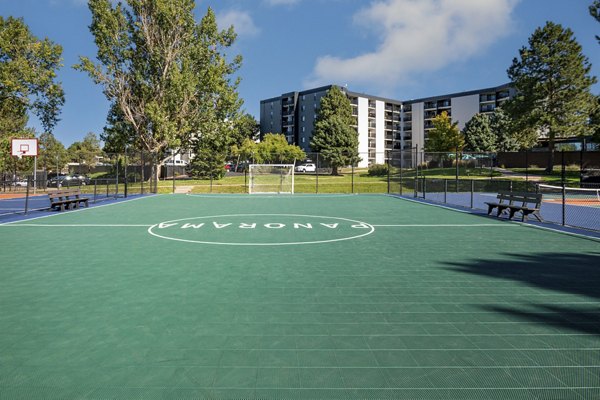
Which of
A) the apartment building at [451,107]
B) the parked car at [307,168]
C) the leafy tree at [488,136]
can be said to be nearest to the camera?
the parked car at [307,168]

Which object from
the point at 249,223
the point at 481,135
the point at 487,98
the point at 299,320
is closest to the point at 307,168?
the point at 481,135

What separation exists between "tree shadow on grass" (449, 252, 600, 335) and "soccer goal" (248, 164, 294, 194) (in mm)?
27280

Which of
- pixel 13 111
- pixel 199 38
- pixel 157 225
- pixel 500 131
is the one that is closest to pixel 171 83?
pixel 199 38

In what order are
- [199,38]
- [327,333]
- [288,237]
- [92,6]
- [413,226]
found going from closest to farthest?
[327,333] → [288,237] → [413,226] → [92,6] → [199,38]

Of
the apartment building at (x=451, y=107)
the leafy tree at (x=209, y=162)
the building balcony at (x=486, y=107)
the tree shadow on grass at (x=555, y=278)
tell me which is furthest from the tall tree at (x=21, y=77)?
the building balcony at (x=486, y=107)

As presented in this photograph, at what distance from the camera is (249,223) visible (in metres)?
14.1

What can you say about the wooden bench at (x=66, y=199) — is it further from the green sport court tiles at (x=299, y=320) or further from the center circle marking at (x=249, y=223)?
the green sport court tiles at (x=299, y=320)

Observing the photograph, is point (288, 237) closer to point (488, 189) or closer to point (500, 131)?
point (488, 189)

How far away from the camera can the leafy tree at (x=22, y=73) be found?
126 feet

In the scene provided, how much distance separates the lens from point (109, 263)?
7.90 m

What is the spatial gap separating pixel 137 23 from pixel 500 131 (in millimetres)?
57119

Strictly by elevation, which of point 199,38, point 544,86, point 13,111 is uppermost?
point 199,38

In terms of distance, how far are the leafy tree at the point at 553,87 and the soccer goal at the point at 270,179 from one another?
29.6 metres

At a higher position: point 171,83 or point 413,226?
point 171,83
